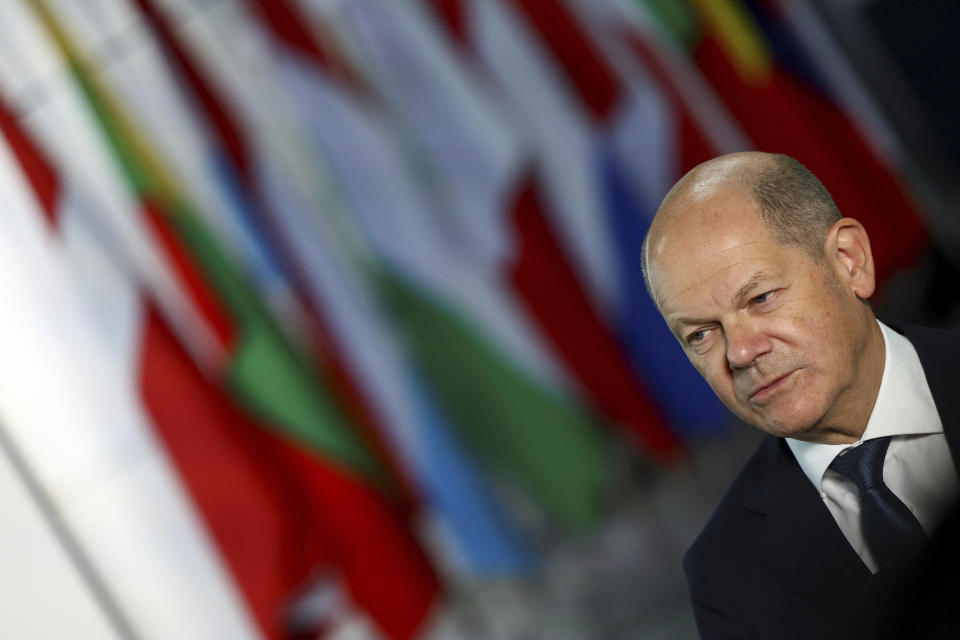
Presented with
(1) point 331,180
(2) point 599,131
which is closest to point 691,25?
(2) point 599,131

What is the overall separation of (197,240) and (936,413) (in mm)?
2183

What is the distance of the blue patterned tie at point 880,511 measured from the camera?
828mm

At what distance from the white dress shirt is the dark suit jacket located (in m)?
0.02

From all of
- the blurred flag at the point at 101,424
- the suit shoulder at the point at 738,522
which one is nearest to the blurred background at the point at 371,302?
the blurred flag at the point at 101,424

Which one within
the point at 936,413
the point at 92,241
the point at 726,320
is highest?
the point at 92,241

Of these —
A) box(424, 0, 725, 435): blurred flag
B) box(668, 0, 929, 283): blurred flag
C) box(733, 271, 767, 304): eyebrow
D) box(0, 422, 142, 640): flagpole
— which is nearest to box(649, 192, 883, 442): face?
box(733, 271, 767, 304): eyebrow

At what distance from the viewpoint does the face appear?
2.60 feet

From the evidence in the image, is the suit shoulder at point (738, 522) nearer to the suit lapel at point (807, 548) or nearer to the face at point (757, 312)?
the suit lapel at point (807, 548)

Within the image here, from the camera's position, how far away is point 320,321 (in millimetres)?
2891

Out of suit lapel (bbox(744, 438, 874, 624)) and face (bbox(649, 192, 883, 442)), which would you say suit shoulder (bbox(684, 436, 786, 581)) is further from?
face (bbox(649, 192, 883, 442))

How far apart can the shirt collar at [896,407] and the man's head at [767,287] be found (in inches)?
1.2

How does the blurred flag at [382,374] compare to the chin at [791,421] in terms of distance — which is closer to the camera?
the chin at [791,421]

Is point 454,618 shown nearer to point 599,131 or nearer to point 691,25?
point 599,131

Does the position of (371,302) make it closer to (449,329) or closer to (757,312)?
(449,329)
